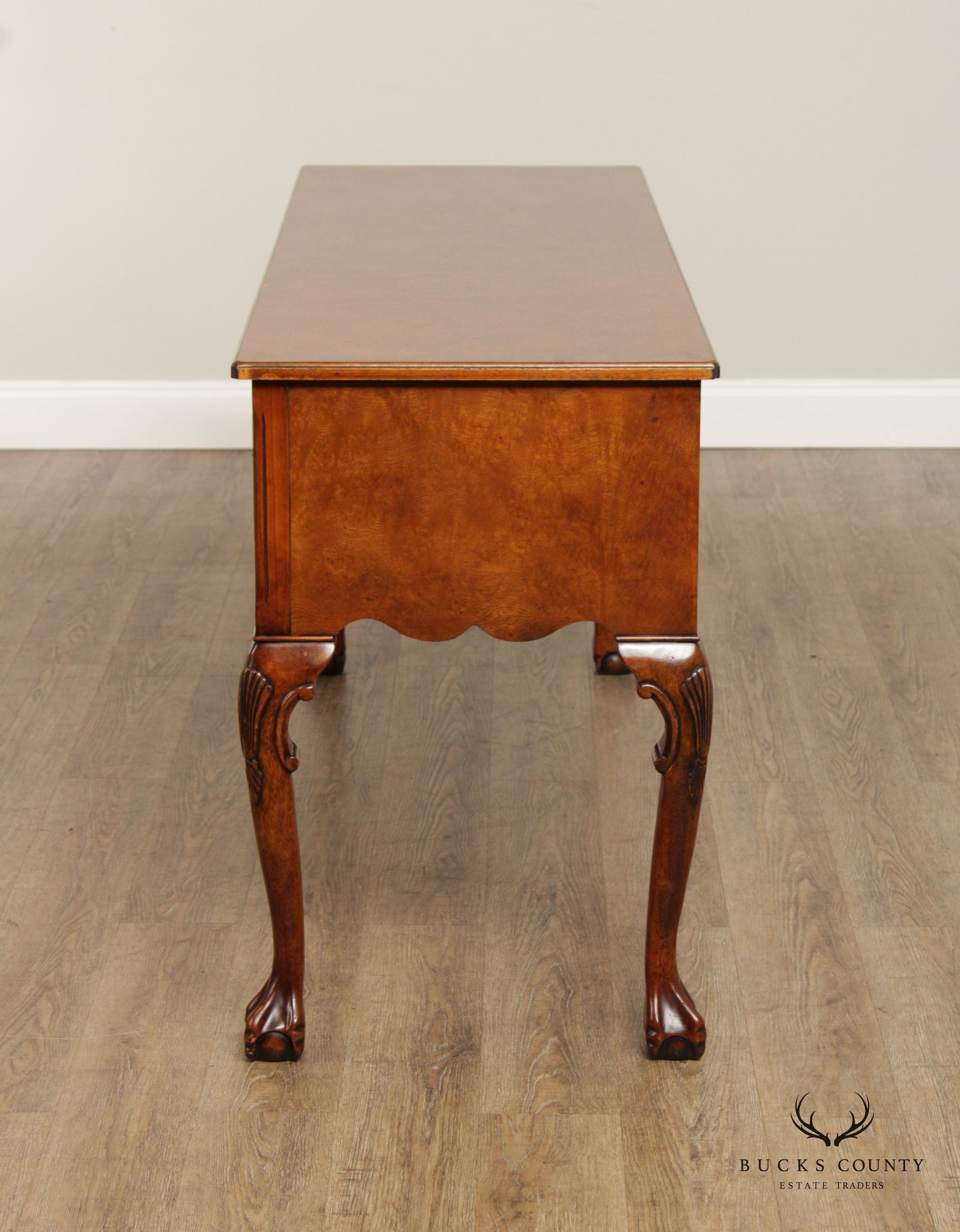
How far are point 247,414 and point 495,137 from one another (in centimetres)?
86

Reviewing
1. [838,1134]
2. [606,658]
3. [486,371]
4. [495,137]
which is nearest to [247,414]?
[495,137]

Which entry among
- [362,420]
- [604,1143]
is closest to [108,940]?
[604,1143]

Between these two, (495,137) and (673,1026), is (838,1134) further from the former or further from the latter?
(495,137)

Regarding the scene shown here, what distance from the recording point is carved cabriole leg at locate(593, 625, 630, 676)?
2393 mm

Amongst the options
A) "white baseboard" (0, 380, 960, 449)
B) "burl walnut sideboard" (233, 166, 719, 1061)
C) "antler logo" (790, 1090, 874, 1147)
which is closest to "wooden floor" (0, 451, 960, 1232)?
"antler logo" (790, 1090, 874, 1147)

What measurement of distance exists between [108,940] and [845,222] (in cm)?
233

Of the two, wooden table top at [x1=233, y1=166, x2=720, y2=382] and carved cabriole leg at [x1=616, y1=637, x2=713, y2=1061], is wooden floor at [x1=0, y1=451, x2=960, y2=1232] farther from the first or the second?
wooden table top at [x1=233, y1=166, x2=720, y2=382]

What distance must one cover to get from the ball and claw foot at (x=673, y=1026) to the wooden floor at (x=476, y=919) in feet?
0.10

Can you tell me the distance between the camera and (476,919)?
1.84 metres

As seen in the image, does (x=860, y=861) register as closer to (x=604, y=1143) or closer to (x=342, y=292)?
(x=604, y=1143)

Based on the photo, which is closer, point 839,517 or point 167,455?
point 839,517

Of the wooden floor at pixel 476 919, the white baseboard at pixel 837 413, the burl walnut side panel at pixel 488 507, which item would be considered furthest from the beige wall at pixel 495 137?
the burl walnut side panel at pixel 488 507

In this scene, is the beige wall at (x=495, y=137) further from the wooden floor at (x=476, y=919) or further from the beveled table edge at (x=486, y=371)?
the beveled table edge at (x=486, y=371)

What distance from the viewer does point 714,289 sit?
329cm
